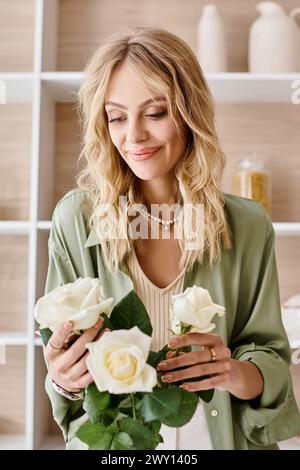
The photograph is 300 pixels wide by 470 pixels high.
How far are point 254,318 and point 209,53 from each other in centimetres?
79

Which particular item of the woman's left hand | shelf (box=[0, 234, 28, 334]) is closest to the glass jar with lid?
shelf (box=[0, 234, 28, 334])

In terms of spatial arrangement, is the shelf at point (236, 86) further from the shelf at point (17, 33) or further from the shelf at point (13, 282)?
the shelf at point (13, 282)

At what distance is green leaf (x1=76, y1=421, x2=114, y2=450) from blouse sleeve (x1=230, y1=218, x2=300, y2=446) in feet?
0.89

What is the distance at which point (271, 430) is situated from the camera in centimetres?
74

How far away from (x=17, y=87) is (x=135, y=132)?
0.72m

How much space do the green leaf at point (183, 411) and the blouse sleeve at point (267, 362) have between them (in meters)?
0.24

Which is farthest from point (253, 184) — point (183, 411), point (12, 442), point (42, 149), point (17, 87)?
point (183, 411)

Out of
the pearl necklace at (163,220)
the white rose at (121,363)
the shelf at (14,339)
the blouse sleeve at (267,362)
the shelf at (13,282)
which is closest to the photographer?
the white rose at (121,363)

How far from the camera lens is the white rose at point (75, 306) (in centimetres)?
43

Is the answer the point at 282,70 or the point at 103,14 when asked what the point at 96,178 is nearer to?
the point at 282,70

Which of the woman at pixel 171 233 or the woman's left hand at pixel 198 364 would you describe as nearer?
the woman's left hand at pixel 198 364

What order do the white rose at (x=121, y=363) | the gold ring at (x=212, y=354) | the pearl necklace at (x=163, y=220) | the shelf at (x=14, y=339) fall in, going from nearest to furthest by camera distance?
the white rose at (x=121, y=363)
the gold ring at (x=212, y=354)
the pearl necklace at (x=163, y=220)
the shelf at (x=14, y=339)

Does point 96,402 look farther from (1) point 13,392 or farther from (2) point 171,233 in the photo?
(1) point 13,392

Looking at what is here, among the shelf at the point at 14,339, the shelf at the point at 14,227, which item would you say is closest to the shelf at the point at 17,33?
the shelf at the point at 14,227
